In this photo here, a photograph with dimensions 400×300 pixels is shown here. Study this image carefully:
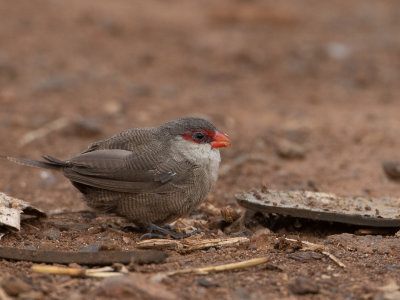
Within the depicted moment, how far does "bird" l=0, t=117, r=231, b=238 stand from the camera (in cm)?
483

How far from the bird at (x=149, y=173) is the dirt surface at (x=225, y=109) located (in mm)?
252

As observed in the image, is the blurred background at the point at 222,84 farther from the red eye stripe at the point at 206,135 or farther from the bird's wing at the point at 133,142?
the bird's wing at the point at 133,142

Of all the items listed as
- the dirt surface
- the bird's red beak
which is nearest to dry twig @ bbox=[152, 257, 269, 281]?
the dirt surface

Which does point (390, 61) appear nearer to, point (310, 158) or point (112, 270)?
point (310, 158)

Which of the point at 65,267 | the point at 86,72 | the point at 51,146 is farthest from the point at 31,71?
the point at 65,267

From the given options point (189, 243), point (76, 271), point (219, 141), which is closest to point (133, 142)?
point (219, 141)

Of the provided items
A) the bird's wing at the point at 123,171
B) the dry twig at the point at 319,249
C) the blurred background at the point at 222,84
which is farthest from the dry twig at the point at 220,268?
the blurred background at the point at 222,84

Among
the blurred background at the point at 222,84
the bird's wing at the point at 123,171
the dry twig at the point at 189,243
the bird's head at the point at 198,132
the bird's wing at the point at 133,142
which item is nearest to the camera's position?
the dry twig at the point at 189,243

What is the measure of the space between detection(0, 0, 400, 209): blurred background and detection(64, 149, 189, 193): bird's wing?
103cm

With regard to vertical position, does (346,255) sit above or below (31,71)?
below

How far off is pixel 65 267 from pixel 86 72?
6.75m

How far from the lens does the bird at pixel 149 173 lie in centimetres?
483

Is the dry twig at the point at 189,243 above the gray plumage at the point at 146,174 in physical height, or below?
below

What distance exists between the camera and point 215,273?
3883mm
